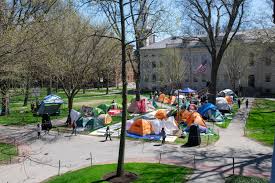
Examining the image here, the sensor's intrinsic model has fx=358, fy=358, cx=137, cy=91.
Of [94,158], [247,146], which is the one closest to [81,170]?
[94,158]

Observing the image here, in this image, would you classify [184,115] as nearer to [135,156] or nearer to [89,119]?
[89,119]

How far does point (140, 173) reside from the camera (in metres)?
18.1

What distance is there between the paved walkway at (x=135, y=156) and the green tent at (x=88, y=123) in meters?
2.61

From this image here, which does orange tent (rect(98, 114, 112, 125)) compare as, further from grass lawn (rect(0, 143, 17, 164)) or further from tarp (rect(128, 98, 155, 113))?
grass lawn (rect(0, 143, 17, 164))

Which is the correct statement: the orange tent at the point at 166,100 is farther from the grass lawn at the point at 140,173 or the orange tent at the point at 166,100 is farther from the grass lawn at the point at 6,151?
the grass lawn at the point at 140,173

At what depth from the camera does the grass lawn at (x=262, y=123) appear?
89.4 ft

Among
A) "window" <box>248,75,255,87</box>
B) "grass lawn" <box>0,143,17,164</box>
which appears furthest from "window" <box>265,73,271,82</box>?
"grass lawn" <box>0,143,17,164</box>

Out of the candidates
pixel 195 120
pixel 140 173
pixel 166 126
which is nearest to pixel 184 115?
pixel 195 120

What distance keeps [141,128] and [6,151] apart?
381 inches

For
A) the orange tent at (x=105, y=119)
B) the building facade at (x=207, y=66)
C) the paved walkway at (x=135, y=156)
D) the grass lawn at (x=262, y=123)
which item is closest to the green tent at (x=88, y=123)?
the orange tent at (x=105, y=119)

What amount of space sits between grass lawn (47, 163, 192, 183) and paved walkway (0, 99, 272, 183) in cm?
80

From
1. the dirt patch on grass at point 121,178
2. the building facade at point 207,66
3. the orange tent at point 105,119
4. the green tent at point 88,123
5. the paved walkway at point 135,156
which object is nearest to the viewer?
the dirt patch on grass at point 121,178

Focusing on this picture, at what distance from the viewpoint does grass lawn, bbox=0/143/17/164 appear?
2123cm

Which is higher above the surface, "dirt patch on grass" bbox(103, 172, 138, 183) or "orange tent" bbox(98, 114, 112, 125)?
"orange tent" bbox(98, 114, 112, 125)
